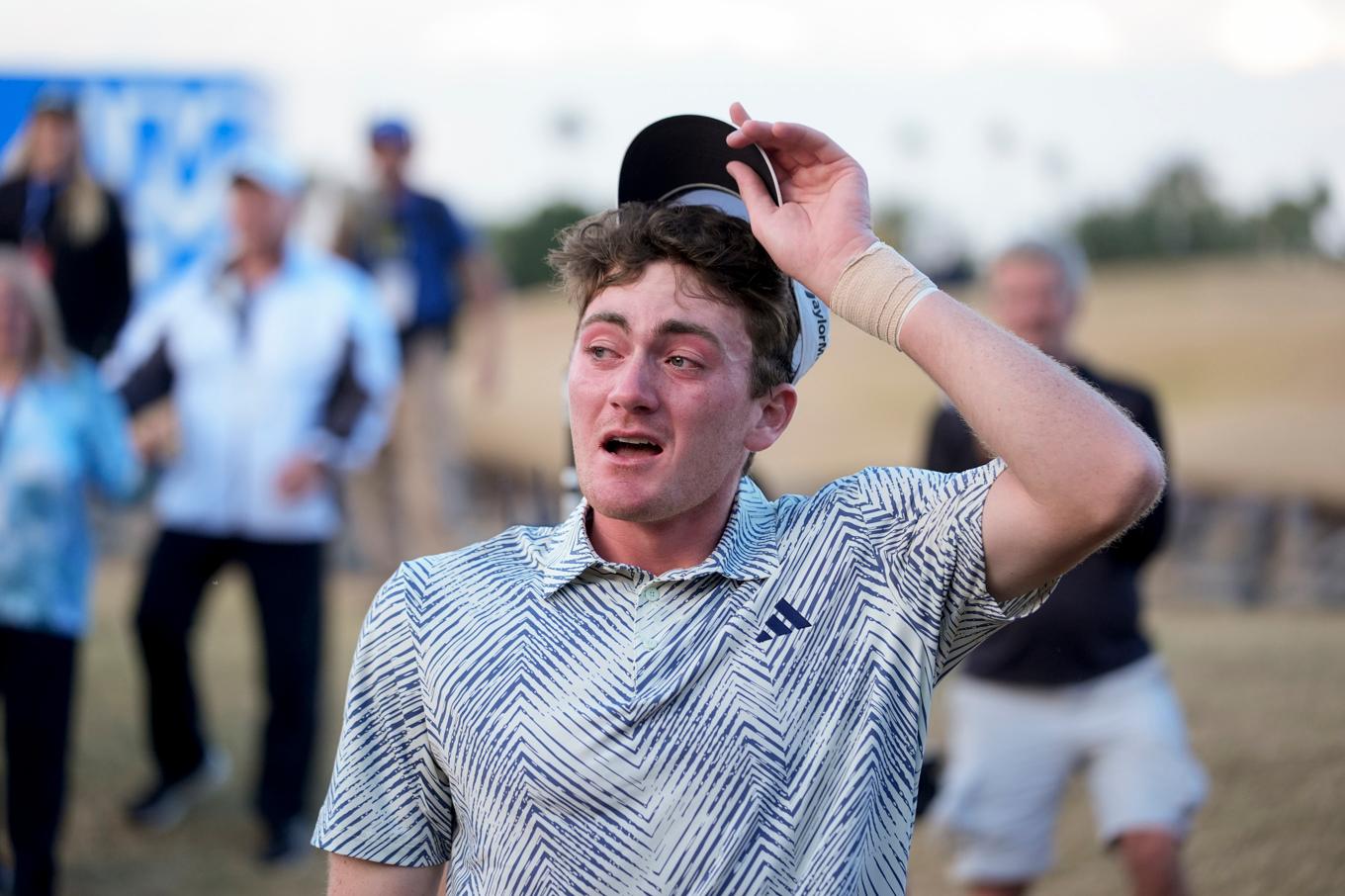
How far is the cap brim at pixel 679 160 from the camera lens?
7.78 ft

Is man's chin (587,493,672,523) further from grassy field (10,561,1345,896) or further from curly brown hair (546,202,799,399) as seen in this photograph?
grassy field (10,561,1345,896)

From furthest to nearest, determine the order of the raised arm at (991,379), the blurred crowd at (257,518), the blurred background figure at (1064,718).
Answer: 1. the blurred crowd at (257,518)
2. the blurred background figure at (1064,718)
3. the raised arm at (991,379)

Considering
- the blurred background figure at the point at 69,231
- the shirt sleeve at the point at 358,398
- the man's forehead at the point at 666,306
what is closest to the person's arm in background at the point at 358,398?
the shirt sleeve at the point at 358,398

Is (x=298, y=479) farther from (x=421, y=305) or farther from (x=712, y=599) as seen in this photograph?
(x=712, y=599)

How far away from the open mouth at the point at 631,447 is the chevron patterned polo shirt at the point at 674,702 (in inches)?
5.0

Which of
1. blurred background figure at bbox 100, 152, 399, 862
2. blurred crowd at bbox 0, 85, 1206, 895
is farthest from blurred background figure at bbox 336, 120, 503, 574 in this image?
blurred background figure at bbox 100, 152, 399, 862

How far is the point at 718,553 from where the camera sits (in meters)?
2.25

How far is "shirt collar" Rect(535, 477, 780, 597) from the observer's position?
2.22m

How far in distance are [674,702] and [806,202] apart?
2.37 ft

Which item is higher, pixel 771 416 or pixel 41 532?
pixel 771 416

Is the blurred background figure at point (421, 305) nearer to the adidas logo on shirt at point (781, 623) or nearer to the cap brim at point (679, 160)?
the cap brim at point (679, 160)

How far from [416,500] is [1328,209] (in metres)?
6.56

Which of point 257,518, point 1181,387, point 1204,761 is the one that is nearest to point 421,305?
point 257,518

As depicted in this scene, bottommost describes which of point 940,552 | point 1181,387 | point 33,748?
point 1181,387
